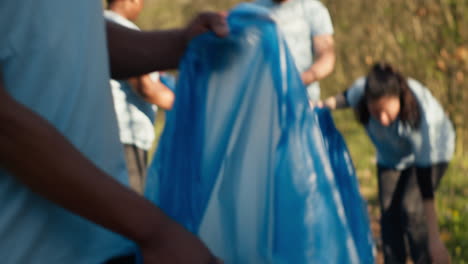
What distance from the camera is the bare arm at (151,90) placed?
3.65m

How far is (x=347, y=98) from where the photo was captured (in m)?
4.60

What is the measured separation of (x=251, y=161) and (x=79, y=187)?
22.6 inches

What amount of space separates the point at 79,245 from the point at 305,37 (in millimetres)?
2981

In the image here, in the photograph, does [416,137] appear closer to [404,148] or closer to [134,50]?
[404,148]

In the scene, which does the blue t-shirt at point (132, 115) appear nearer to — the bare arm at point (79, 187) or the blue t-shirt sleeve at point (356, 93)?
the blue t-shirt sleeve at point (356, 93)

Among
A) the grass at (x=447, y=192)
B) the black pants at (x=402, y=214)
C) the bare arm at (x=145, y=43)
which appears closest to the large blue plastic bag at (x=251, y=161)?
the bare arm at (x=145, y=43)

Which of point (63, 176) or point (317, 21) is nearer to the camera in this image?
point (63, 176)

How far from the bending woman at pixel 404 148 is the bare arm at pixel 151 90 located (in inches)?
30.4

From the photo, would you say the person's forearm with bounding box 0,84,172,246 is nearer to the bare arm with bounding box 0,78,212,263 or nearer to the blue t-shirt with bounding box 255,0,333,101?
the bare arm with bounding box 0,78,212,263

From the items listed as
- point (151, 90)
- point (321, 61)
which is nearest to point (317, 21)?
point (321, 61)

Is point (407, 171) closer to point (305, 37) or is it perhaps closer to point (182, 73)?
point (305, 37)

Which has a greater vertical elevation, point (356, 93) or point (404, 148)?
point (356, 93)

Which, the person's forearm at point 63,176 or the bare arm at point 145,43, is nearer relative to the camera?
the person's forearm at point 63,176

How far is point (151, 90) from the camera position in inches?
145
